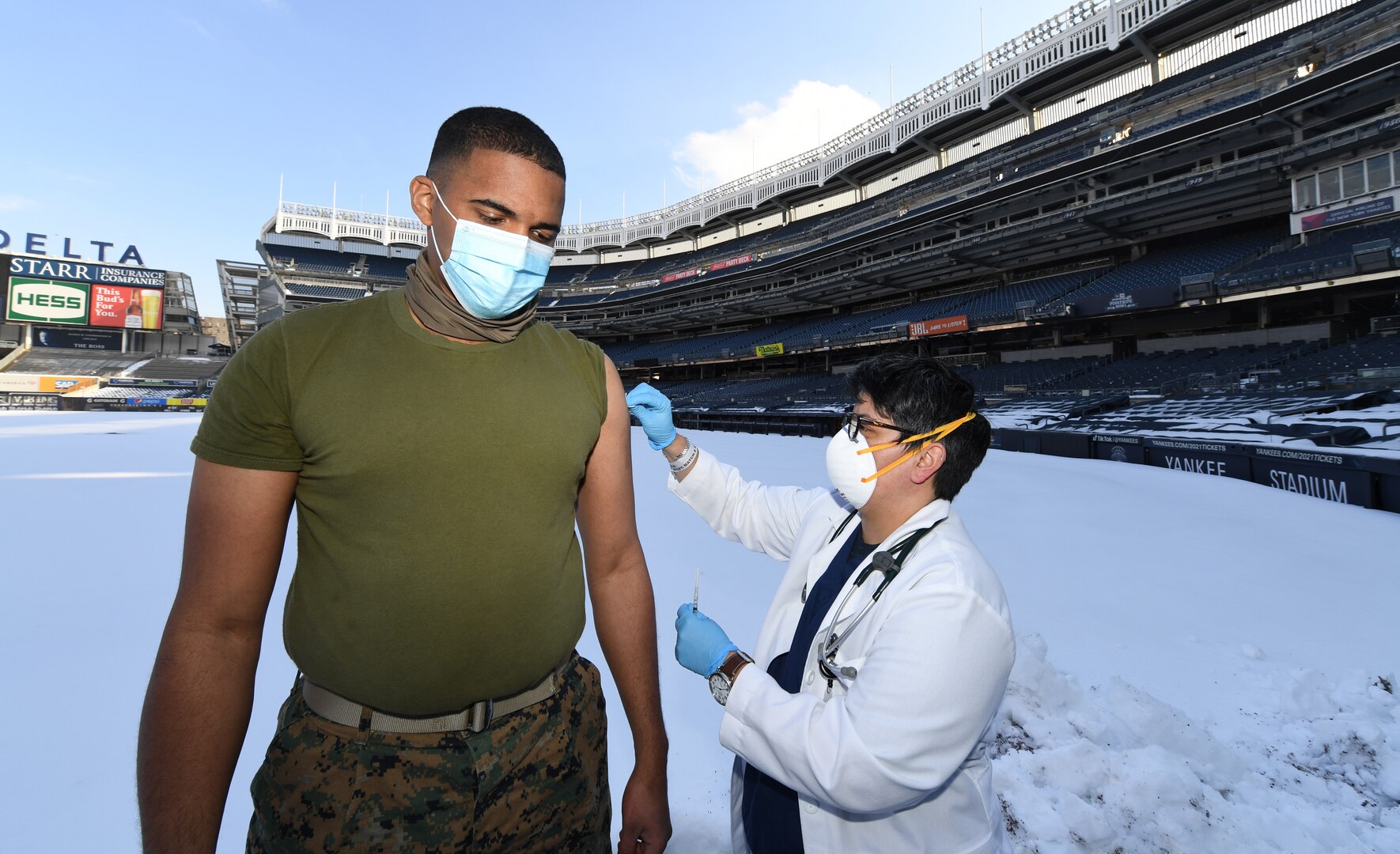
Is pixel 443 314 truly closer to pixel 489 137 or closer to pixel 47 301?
pixel 489 137

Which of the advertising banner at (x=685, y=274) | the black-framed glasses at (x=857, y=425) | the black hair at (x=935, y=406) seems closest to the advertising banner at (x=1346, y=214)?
the black hair at (x=935, y=406)

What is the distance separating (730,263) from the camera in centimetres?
4016

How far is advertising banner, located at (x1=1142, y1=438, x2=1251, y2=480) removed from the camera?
880 cm

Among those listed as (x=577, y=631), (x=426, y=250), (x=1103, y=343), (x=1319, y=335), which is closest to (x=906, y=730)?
(x=577, y=631)

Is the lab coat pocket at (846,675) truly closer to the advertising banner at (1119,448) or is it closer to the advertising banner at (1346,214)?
the advertising banner at (1119,448)

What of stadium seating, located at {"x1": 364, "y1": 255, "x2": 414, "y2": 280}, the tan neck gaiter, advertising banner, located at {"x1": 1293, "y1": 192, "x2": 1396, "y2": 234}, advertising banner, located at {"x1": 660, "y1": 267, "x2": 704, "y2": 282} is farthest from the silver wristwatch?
stadium seating, located at {"x1": 364, "y1": 255, "x2": 414, "y2": 280}

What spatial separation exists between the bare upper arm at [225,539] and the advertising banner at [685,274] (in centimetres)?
4267

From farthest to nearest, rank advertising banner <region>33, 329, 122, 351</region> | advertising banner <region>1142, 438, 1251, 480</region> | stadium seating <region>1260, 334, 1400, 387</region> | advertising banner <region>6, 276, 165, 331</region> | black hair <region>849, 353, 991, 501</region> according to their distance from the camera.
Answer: advertising banner <region>33, 329, 122, 351</region> → advertising banner <region>6, 276, 165, 331</region> → stadium seating <region>1260, 334, 1400, 387</region> → advertising banner <region>1142, 438, 1251, 480</region> → black hair <region>849, 353, 991, 501</region>

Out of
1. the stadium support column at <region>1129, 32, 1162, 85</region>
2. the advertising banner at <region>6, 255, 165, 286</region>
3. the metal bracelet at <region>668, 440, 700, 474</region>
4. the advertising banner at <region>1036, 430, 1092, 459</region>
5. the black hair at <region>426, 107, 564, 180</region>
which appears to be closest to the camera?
the black hair at <region>426, 107, 564, 180</region>

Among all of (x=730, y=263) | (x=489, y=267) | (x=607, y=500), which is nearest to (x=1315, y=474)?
(x=607, y=500)

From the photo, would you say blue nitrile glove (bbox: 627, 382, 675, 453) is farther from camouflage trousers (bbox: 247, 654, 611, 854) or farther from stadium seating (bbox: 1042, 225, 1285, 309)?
stadium seating (bbox: 1042, 225, 1285, 309)

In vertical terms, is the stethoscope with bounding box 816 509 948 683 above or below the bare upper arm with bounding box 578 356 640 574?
below

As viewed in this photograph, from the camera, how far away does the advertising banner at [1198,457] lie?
8.80m

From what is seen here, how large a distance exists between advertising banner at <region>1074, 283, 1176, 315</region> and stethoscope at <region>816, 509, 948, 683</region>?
2428 centimetres
